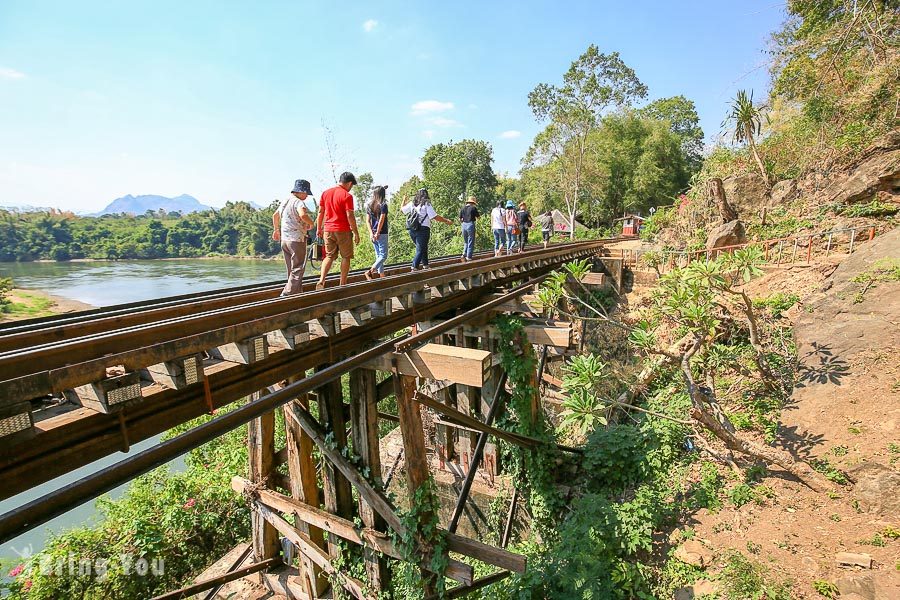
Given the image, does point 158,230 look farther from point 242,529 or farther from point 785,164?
point 785,164

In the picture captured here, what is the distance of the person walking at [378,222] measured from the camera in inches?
214

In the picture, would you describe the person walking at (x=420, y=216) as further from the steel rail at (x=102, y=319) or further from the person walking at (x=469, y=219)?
the steel rail at (x=102, y=319)

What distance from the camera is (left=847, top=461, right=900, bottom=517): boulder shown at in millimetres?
3838

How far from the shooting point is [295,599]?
194 inches

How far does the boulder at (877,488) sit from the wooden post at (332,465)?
5.19 m

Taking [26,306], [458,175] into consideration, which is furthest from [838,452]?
[26,306]

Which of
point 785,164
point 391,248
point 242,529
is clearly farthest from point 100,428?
point 391,248

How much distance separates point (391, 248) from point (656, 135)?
74.1ft

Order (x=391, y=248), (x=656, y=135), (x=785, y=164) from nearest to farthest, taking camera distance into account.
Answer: (x=785, y=164), (x=391, y=248), (x=656, y=135)

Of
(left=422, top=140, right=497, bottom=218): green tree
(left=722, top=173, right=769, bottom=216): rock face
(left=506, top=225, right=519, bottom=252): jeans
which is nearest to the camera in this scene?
(left=506, top=225, right=519, bottom=252): jeans

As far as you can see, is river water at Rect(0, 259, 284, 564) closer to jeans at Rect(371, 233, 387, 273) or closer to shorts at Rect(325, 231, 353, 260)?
jeans at Rect(371, 233, 387, 273)

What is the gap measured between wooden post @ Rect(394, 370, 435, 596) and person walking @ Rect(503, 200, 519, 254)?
6590mm

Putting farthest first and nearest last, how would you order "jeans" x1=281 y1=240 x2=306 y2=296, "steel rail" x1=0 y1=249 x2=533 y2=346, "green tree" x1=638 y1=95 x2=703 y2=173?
"green tree" x1=638 y1=95 x2=703 y2=173, "jeans" x1=281 y1=240 x2=306 y2=296, "steel rail" x1=0 y1=249 x2=533 y2=346

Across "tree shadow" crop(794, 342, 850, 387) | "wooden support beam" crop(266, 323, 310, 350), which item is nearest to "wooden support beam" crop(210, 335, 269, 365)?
"wooden support beam" crop(266, 323, 310, 350)
